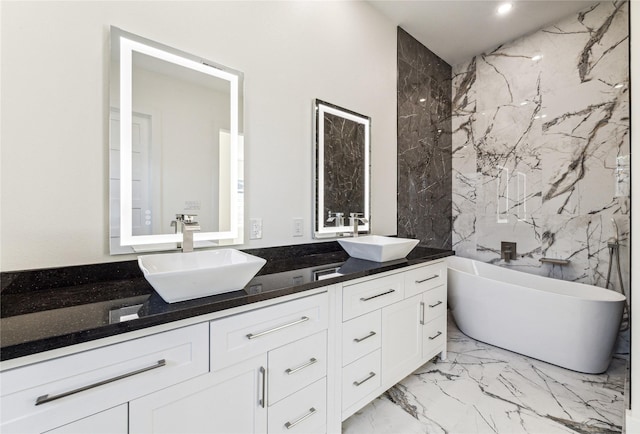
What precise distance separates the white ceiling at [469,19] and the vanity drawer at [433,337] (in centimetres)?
261

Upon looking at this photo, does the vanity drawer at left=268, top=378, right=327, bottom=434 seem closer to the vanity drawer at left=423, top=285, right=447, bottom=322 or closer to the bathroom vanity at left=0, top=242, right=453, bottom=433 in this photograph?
the bathroom vanity at left=0, top=242, right=453, bottom=433

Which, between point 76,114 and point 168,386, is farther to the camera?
point 76,114

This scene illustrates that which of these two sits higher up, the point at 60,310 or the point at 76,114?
the point at 76,114

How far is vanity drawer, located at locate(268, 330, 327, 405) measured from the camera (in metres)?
1.19

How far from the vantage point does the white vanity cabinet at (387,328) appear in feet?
5.01

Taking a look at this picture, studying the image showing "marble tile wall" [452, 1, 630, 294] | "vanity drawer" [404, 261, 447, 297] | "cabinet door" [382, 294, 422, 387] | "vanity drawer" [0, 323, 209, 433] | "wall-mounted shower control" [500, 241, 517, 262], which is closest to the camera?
"vanity drawer" [0, 323, 209, 433]

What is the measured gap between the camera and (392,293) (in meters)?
1.77

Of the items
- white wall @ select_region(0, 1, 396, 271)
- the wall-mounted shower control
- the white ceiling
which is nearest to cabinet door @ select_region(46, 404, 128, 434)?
white wall @ select_region(0, 1, 396, 271)

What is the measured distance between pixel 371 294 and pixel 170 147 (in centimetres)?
130

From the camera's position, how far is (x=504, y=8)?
8.59 feet

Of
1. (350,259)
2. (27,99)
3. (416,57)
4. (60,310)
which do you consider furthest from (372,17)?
(60,310)

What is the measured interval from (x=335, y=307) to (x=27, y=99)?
1.51m

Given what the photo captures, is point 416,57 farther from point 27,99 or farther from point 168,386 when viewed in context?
point 168,386

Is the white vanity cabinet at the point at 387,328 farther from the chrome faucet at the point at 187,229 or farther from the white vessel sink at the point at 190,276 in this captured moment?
the chrome faucet at the point at 187,229
